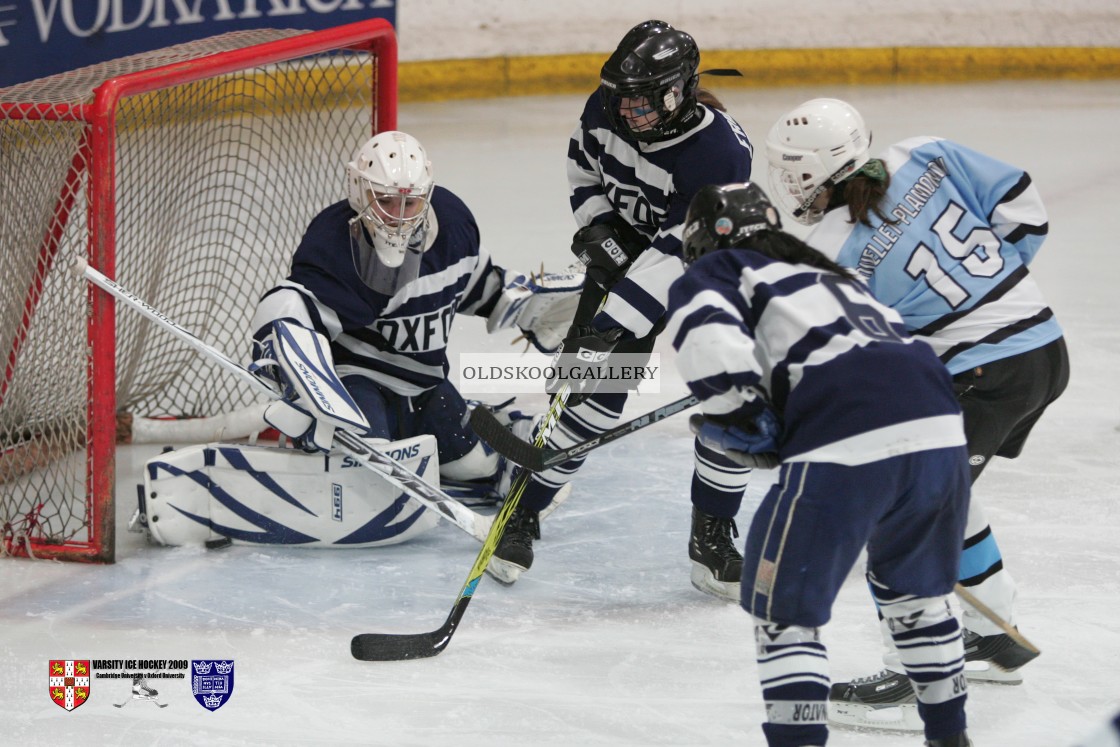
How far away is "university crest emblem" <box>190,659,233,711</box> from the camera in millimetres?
2362

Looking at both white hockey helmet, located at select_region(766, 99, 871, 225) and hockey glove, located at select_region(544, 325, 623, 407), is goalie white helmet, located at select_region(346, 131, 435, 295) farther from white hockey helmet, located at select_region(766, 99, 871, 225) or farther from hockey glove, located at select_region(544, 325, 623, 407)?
white hockey helmet, located at select_region(766, 99, 871, 225)

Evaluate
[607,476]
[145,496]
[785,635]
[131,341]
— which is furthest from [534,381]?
[785,635]

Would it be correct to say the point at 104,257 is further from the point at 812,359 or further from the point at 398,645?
the point at 812,359

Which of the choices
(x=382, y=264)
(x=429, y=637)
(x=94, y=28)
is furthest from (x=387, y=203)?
(x=94, y=28)

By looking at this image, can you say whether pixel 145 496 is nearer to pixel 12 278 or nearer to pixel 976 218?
pixel 12 278

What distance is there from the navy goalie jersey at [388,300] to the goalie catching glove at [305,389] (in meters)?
0.04

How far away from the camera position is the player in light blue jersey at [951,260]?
230cm

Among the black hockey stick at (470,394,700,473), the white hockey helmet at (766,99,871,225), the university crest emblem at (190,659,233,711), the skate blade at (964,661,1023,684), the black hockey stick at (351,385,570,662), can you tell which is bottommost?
the university crest emblem at (190,659,233,711)

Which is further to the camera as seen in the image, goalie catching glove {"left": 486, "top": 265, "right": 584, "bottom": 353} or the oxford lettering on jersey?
goalie catching glove {"left": 486, "top": 265, "right": 584, "bottom": 353}

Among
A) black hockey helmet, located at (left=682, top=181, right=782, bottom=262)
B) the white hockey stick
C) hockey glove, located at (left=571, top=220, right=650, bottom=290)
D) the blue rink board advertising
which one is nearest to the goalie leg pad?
the white hockey stick

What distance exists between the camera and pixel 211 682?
2424 mm

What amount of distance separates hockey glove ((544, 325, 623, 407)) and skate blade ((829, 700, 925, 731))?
79 cm

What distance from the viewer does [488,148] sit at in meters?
6.46

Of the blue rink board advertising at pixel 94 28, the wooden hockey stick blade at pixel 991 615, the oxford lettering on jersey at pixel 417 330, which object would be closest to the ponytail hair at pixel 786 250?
the wooden hockey stick blade at pixel 991 615
